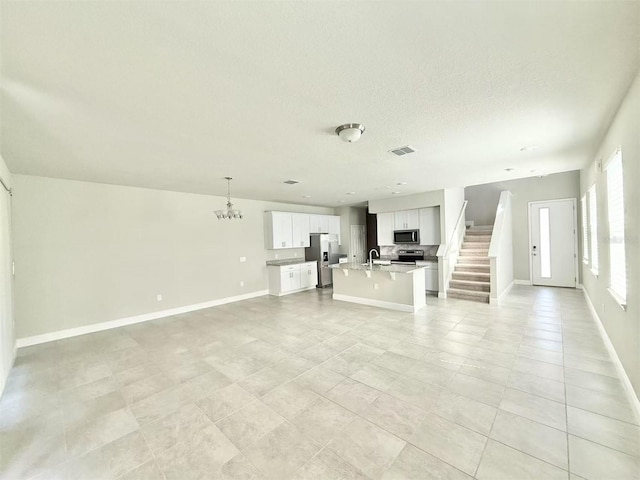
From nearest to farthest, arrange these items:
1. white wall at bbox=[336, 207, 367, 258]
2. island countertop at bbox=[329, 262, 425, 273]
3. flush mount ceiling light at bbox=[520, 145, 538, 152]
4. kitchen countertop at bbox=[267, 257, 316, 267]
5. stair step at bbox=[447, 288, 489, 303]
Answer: flush mount ceiling light at bbox=[520, 145, 538, 152]
island countertop at bbox=[329, 262, 425, 273]
stair step at bbox=[447, 288, 489, 303]
kitchen countertop at bbox=[267, 257, 316, 267]
white wall at bbox=[336, 207, 367, 258]

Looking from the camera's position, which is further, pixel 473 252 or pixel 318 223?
pixel 318 223

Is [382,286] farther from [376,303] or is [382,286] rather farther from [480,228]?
[480,228]

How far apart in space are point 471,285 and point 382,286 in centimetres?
237

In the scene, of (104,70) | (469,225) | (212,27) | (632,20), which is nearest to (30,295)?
(104,70)

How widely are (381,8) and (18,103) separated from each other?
8.98 ft

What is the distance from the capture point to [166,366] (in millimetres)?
3242

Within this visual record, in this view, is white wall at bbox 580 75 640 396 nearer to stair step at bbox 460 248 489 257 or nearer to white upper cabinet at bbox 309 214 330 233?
stair step at bbox 460 248 489 257

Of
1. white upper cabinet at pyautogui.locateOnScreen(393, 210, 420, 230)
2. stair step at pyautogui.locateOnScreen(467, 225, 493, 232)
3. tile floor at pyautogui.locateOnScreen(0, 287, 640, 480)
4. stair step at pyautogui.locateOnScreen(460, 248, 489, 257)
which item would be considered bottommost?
tile floor at pyautogui.locateOnScreen(0, 287, 640, 480)

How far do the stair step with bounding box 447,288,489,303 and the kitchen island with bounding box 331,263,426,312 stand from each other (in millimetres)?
1160

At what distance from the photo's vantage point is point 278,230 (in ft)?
24.1

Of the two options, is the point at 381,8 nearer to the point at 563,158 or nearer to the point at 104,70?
the point at 104,70

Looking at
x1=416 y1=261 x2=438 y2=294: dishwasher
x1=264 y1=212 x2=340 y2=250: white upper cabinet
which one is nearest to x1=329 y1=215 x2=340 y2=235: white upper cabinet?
x1=264 y1=212 x2=340 y2=250: white upper cabinet

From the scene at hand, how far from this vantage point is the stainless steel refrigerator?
818 cm

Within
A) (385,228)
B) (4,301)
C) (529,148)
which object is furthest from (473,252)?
(4,301)
